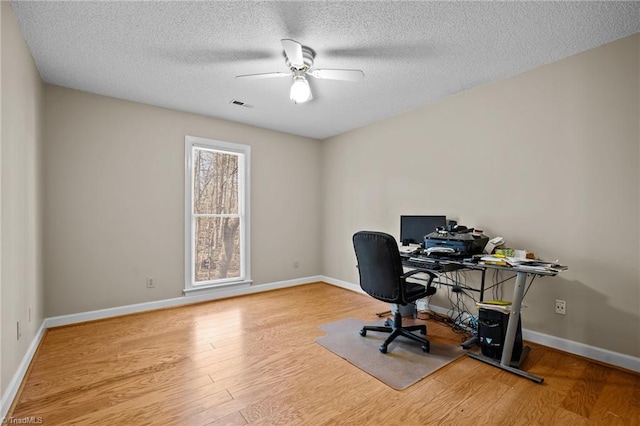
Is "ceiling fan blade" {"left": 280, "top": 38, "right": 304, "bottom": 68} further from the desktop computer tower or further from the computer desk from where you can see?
the desktop computer tower

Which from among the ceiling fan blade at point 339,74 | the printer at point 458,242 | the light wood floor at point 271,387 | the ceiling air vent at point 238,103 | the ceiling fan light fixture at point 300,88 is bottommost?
the light wood floor at point 271,387

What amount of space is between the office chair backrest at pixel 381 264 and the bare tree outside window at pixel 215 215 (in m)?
2.41

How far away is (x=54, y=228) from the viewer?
3.15 metres

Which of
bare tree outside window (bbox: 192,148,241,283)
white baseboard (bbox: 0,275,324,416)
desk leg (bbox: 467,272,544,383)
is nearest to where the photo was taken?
white baseboard (bbox: 0,275,324,416)

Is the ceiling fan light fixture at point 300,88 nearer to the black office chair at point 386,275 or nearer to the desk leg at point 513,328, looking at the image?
the black office chair at point 386,275

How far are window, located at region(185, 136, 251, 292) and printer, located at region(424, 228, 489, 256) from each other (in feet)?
9.14

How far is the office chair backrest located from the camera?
245 centimetres

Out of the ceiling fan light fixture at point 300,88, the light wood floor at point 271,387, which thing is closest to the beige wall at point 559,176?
the light wood floor at point 271,387

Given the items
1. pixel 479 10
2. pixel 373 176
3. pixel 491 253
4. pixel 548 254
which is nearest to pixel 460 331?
pixel 491 253

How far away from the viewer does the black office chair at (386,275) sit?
2455 millimetres

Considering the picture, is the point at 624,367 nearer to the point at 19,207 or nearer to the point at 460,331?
the point at 460,331

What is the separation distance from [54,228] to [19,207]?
1191 millimetres

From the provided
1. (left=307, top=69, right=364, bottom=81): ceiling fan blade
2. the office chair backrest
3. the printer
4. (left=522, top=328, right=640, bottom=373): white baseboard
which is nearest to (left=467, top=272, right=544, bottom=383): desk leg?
the printer

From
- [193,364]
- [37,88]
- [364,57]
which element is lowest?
[193,364]
